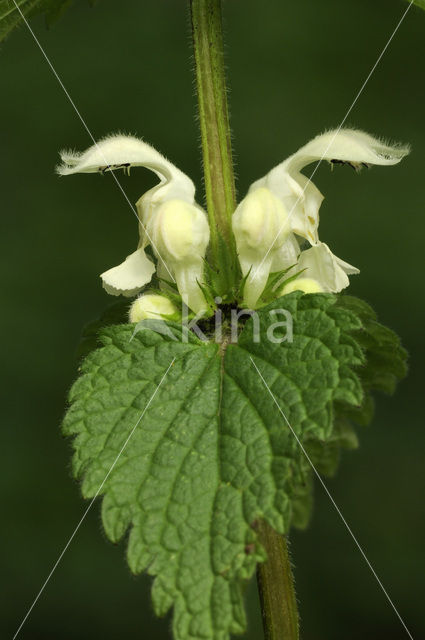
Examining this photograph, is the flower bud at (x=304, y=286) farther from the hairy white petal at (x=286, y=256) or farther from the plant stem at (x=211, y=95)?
the plant stem at (x=211, y=95)

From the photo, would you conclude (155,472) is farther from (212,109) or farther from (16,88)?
(16,88)

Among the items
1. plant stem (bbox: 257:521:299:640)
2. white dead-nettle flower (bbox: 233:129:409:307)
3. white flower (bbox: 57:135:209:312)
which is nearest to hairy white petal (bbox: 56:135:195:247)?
white flower (bbox: 57:135:209:312)

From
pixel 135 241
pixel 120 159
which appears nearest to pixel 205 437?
pixel 120 159

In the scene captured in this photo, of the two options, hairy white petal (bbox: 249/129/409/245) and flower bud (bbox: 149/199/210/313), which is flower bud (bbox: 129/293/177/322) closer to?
flower bud (bbox: 149/199/210/313)

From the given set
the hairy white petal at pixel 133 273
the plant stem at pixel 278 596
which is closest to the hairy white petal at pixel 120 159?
the hairy white petal at pixel 133 273

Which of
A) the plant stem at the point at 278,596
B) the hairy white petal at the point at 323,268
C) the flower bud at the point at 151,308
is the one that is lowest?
the plant stem at the point at 278,596
